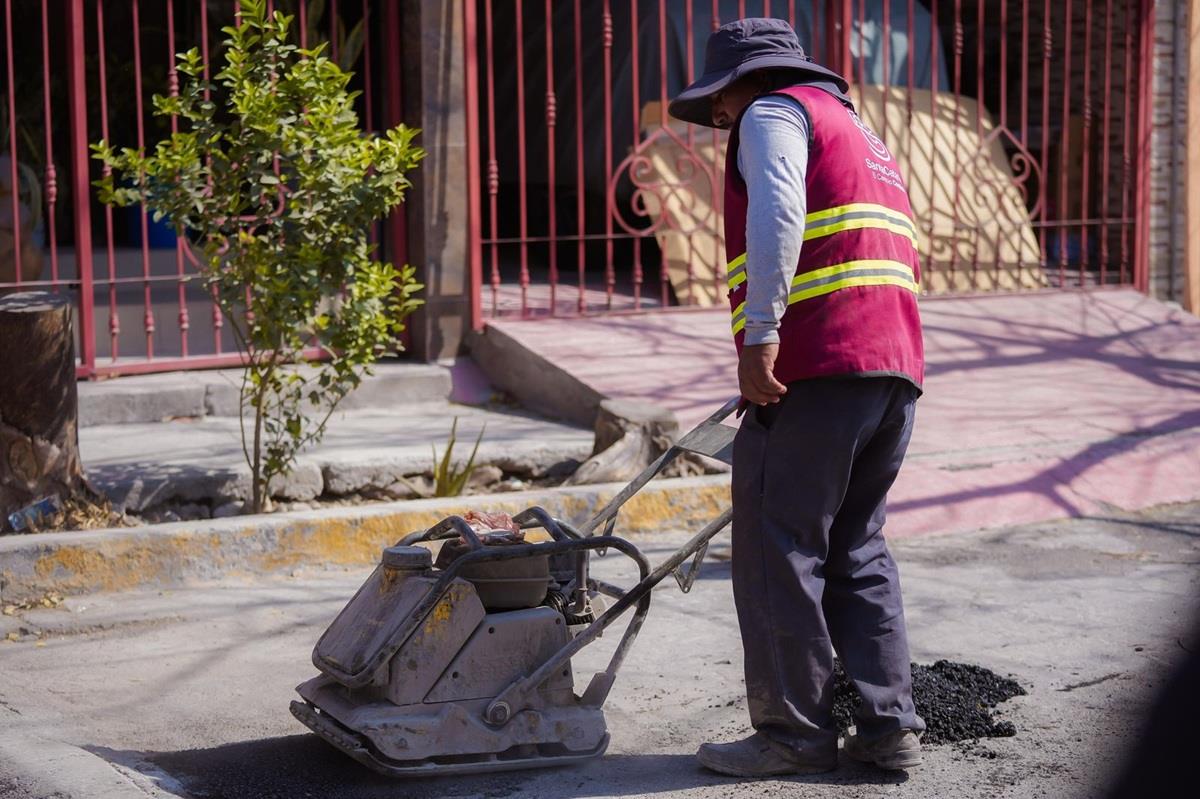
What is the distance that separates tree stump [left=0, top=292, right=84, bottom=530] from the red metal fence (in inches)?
25.1

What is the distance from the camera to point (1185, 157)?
36.2ft

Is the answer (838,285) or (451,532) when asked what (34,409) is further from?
(838,285)

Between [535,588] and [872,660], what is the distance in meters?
0.90

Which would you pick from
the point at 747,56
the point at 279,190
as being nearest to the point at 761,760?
the point at 747,56

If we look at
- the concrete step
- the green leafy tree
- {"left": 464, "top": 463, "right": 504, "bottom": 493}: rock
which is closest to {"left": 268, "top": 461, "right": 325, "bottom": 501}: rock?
the green leafy tree

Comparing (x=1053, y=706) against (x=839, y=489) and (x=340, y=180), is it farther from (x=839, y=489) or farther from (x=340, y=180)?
(x=340, y=180)

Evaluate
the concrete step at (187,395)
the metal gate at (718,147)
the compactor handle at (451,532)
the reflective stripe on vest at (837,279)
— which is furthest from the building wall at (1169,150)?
the compactor handle at (451,532)

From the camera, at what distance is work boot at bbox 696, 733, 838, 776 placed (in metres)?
3.81

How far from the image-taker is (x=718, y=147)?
9984 mm

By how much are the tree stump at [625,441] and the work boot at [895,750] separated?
2.84 m

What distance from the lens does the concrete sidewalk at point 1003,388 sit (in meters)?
7.07

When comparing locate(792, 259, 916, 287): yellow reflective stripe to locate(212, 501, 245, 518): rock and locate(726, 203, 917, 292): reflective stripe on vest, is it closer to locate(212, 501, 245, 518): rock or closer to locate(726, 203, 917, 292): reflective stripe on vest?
locate(726, 203, 917, 292): reflective stripe on vest

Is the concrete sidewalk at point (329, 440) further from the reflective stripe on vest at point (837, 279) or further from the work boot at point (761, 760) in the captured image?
the reflective stripe on vest at point (837, 279)

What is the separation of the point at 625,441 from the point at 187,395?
2471 millimetres
